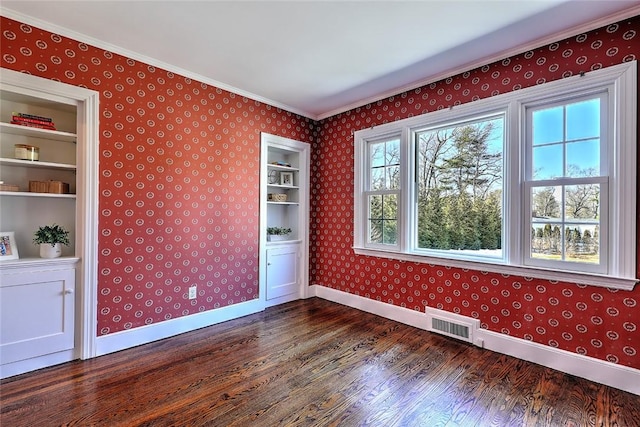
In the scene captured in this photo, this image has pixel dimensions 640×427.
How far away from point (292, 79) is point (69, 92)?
1.94m

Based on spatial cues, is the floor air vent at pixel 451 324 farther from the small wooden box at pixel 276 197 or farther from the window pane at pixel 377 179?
the small wooden box at pixel 276 197

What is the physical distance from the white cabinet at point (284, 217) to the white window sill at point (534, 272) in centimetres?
142

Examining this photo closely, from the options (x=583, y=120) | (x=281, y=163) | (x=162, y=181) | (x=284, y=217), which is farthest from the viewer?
(x=284, y=217)

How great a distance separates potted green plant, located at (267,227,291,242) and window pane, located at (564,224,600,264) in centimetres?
304

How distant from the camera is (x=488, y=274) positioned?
8.76 ft

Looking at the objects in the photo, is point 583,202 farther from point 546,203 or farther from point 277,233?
point 277,233

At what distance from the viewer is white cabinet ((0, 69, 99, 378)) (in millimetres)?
2162

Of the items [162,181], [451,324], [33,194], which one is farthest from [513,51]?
[33,194]

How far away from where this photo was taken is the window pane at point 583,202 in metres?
2.20

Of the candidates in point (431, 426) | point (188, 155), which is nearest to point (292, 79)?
point (188, 155)

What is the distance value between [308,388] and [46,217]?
256 cm

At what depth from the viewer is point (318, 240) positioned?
4.30m

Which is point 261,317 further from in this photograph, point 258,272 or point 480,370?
point 480,370

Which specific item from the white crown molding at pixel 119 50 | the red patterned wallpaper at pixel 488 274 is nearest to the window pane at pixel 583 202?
the red patterned wallpaper at pixel 488 274
